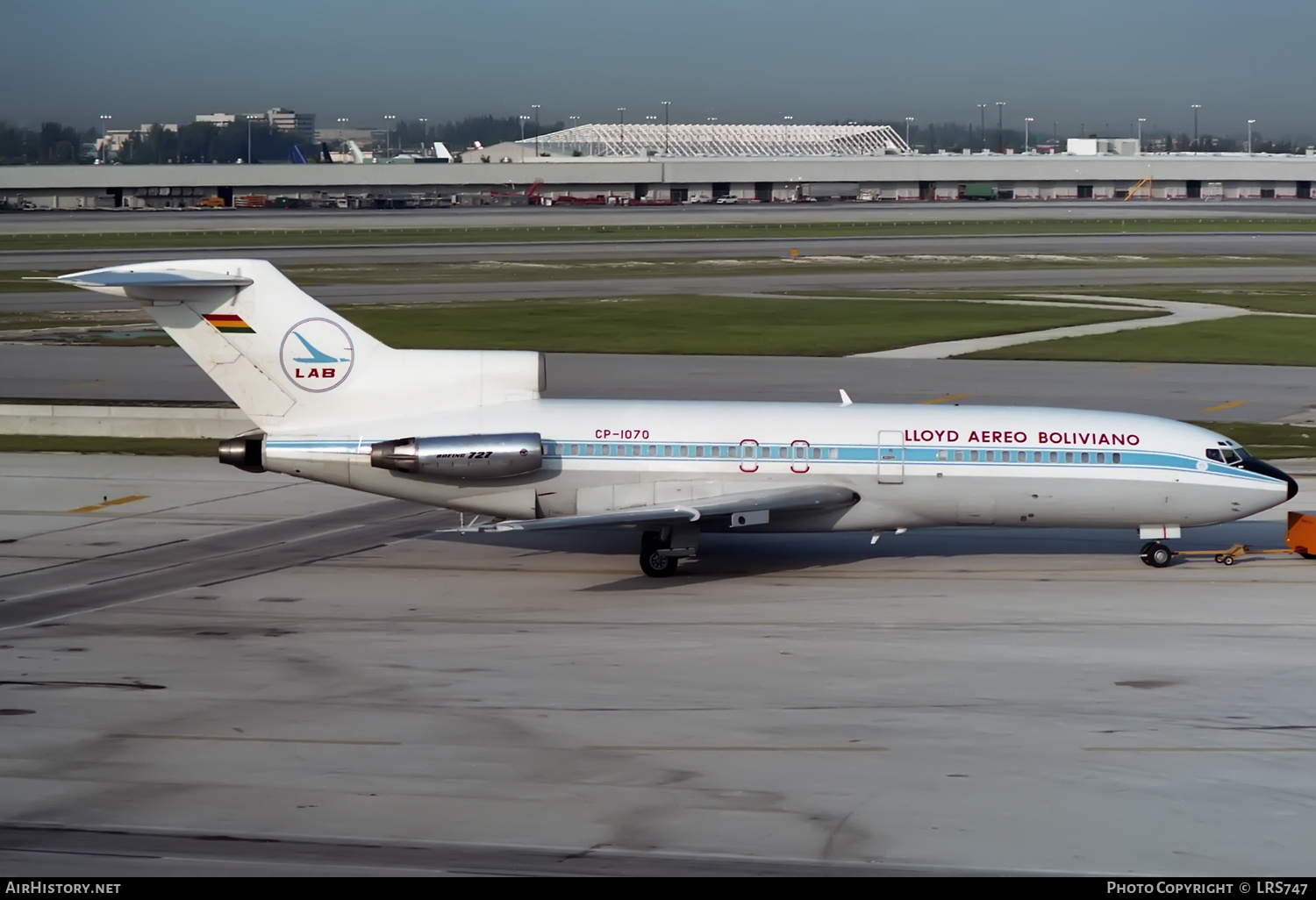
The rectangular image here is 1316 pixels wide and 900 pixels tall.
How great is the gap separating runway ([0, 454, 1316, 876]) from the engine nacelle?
6.91 ft

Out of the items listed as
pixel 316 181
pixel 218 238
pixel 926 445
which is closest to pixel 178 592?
pixel 926 445

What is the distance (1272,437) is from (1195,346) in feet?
64.5

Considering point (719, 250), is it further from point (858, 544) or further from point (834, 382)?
point (858, 544)

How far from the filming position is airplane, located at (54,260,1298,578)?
27.3m

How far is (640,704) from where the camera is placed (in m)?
19.7

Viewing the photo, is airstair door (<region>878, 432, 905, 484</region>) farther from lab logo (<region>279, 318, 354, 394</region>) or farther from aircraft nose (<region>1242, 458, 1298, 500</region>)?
lab logo (<region>279, 318, 354, 394</region>)

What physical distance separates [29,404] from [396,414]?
21091mm

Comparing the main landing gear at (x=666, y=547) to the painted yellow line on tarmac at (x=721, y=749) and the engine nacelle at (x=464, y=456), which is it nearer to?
the engine nacelle at (x=464, y=456)

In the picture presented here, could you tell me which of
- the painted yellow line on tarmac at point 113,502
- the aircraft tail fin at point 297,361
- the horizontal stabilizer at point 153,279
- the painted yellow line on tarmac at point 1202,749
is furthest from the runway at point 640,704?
the horizontal stabilizer at point 153,279

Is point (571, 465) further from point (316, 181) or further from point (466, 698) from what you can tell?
point (316, 181)

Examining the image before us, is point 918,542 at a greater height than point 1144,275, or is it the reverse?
point 1144,275

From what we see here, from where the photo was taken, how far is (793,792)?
643 inches

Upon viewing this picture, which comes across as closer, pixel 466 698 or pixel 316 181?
pixel 466 698

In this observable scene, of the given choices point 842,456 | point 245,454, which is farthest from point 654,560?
point 245,454
